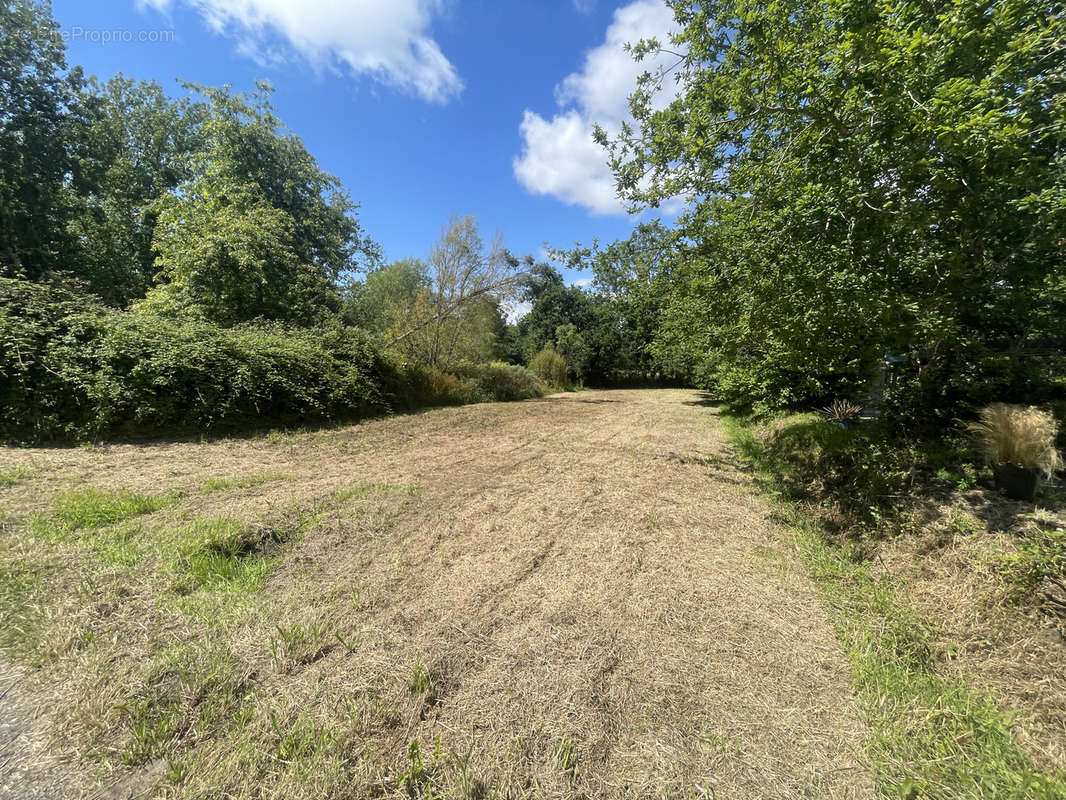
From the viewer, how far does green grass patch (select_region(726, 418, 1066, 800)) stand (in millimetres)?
1410

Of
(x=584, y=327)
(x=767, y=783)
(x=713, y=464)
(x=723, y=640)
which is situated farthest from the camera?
(x=584, y=327)

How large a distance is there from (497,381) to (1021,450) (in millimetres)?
14197

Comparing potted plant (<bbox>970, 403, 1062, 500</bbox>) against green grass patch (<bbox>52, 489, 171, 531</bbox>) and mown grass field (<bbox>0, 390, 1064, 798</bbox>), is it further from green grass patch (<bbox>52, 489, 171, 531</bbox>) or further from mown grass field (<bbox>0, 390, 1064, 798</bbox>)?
green grass patch (<bbox>52, 489, 171, 531</bbox>)

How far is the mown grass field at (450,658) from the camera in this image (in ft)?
4.63

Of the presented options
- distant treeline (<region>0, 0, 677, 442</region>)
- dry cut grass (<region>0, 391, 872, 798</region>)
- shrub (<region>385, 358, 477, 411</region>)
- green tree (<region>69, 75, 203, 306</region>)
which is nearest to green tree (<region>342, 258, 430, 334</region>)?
distant treeline (<region>0, 0, 677, 442</region>)

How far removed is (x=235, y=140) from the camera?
12664mm

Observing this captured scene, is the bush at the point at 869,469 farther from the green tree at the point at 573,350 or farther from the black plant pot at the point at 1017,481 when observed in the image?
the green tree at the point at 573,350

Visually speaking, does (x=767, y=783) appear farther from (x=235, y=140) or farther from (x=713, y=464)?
(x=235, y=140)

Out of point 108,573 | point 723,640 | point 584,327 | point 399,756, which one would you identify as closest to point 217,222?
point 108,573

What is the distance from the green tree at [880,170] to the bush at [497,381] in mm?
10658

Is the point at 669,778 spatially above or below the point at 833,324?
below

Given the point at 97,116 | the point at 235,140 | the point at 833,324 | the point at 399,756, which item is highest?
the point at 97,116

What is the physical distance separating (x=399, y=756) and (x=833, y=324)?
554cm

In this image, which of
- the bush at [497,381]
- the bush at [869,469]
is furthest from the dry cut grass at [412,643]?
the bush at [497,381]
